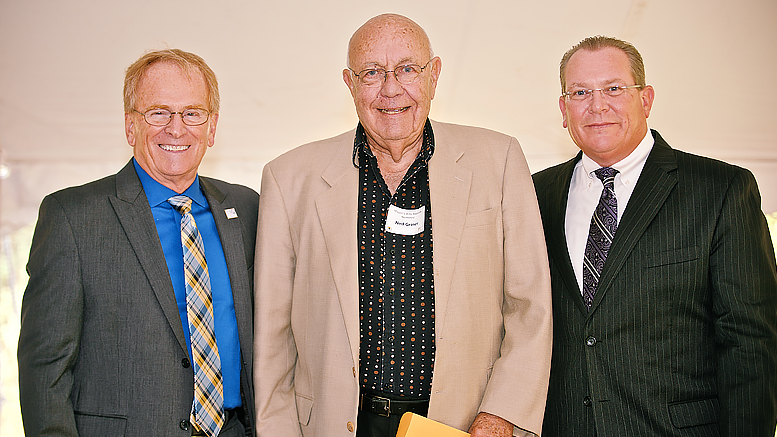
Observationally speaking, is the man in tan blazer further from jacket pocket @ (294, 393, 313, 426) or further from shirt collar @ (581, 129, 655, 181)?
shirt collar @ (581, 129, 655, 181)

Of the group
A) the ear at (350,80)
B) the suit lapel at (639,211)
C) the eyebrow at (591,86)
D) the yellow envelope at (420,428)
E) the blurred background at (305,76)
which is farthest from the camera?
the blurred background at (305,76)

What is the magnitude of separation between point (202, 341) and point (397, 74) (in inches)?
47.0

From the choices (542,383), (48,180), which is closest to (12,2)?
(48,180)

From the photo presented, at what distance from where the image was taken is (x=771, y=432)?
6.75ft

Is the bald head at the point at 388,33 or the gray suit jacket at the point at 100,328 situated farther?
the bald head at the point at 388,33

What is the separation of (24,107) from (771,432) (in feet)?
14.0

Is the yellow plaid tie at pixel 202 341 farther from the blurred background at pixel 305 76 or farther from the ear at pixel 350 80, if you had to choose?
the blurred background at pixel 305 76

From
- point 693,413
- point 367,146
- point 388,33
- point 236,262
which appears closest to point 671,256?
point 693,413

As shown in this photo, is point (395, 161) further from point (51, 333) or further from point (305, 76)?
point (305, 76)

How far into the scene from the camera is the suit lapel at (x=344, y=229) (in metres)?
2.08

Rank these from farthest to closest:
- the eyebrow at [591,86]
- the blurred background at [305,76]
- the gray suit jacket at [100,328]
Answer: the blurred background at [305,76] → the eyebrow at [591,86] → the gray suit jacket at [100,328]

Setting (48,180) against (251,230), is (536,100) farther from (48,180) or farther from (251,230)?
(48,180)

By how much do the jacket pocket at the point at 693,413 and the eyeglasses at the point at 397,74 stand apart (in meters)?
1.50

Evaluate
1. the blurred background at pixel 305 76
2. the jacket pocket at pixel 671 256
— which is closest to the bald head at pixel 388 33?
the jacket pocket at pixel 671 256
